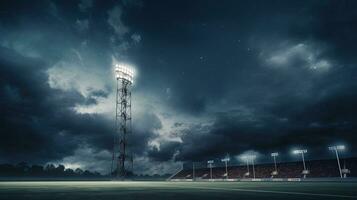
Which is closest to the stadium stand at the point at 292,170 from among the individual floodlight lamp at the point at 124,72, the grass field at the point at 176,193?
the grass field at the point at 176,193

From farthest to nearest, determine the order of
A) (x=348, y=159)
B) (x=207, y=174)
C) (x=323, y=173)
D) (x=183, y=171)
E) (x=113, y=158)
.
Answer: (x=183, y=171) < (x=207, y=174) < (x=348, y=159) < (x=323, y=173) < (x=113, y=158)

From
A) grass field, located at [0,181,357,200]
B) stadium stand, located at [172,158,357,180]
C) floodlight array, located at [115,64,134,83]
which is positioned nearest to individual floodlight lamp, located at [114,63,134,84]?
floodlight array, located at [115,64,134,83]

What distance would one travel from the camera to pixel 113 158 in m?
67.9

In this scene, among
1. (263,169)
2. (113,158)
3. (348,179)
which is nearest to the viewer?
(348,179)

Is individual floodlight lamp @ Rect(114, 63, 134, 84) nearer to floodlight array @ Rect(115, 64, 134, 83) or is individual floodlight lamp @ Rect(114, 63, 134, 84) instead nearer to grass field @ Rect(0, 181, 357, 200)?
floodlight array @ Rect(115, 64, 134, 83)

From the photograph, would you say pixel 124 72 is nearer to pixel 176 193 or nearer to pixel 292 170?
pixel 176 193

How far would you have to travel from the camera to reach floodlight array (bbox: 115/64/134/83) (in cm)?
7912

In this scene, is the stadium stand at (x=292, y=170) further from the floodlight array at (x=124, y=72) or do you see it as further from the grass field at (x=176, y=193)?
the floodlight array at (x=124, y=72)

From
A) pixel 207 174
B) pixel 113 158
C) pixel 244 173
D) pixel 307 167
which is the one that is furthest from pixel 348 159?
pixel 113 158

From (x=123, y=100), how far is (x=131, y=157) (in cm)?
1866

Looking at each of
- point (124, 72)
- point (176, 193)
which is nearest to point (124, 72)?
point (124, 72)

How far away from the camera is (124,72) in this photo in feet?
262

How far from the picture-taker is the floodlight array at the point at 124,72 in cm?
7912

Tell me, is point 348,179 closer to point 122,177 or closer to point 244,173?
point 244,173
